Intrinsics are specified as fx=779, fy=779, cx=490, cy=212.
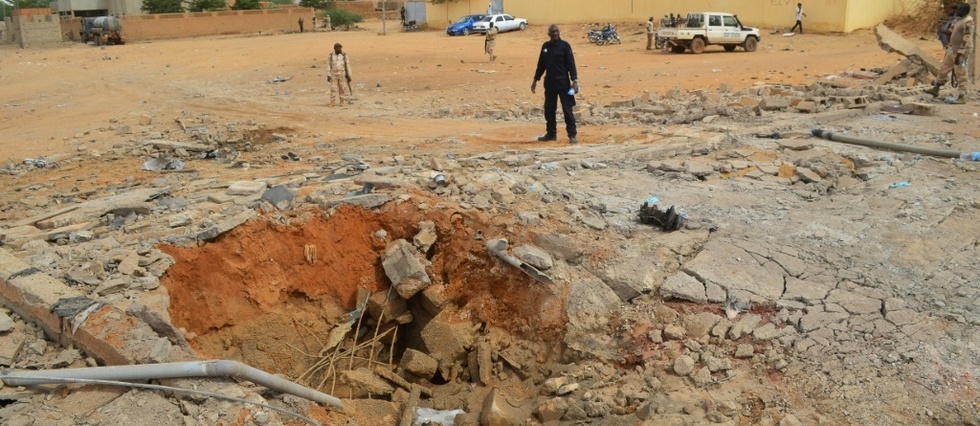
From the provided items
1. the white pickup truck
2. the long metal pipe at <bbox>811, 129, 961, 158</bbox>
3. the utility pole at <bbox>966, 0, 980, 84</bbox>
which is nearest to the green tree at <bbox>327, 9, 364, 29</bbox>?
the white pickup truck

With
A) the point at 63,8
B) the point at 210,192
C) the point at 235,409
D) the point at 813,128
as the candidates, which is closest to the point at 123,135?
the point at 210,192

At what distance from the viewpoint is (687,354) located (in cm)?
522

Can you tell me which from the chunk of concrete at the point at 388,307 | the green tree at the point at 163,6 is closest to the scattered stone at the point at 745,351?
the chunk of concrete at the point at 388,307

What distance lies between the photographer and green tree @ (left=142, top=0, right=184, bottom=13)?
4603cm

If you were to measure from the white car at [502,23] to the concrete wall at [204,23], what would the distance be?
11.8 m

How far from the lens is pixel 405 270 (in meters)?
6.63

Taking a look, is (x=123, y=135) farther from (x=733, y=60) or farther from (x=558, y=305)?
(x=733, y=60)

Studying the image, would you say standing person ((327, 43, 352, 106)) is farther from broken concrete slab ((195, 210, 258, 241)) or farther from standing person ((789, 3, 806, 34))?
standing person ((789, 3, 806, 34))

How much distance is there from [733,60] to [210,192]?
18007mm

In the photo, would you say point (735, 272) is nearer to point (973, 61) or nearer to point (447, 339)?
point (447, 339)

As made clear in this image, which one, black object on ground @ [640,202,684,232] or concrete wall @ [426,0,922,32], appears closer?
black object on ground @ [640,202,684,232]

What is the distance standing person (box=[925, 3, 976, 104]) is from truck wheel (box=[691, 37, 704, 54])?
1167 centimetres

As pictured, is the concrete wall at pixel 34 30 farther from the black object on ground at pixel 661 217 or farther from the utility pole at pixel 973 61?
the black object on ground at pixel 661 217

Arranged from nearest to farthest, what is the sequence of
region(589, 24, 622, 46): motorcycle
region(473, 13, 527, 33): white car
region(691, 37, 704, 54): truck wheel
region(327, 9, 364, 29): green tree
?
region(691, 37, 704, 54): truck wheel → region(589, 24, 622, 46): motorcycle → region(473, 13, 527, 33): white car → region(327, 9, 364, 29): green tree
